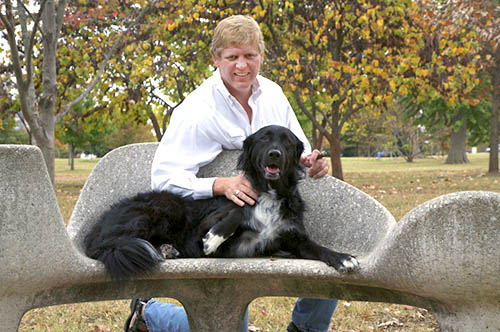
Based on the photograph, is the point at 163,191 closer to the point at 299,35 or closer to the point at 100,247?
the point at 100,247

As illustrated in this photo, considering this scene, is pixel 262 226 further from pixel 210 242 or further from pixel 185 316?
pixel 185 316

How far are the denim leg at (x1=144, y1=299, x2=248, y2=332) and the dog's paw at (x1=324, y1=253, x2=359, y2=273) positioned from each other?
86 cm

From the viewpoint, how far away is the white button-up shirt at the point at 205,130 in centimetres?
252

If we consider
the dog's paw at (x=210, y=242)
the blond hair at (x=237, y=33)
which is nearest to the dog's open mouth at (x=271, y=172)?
the dog's paw at (x=210, y=242)

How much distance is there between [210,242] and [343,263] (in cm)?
61

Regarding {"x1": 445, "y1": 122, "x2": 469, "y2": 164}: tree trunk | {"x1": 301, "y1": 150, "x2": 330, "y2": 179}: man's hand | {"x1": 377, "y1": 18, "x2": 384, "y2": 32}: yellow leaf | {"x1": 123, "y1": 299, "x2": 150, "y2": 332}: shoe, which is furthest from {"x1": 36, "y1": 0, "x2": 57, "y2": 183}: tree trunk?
{"x1": 445, "y1": 122, "x2": 469, "y2": 164}: tree trunk

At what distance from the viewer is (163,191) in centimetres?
253

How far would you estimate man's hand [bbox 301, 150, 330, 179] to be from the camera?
99.0 inches

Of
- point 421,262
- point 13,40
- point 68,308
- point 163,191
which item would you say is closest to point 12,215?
point 163,191

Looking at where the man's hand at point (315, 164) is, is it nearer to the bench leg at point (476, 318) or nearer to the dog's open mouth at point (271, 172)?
the dog's open mouth at point (271, 172)

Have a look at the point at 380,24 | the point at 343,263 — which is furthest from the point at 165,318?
the point at 380,24

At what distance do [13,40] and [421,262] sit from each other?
23.6ft

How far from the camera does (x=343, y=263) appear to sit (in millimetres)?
1880

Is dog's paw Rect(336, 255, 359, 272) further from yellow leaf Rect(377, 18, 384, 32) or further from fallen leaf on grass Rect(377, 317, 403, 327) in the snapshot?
yellow leaf Rect(377, 18, 384, 32)
